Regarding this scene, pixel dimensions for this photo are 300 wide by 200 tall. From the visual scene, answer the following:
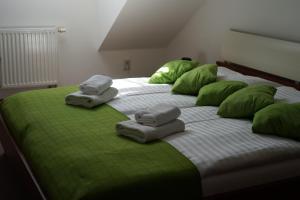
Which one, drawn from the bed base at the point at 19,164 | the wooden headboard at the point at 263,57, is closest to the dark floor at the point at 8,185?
the bed base at the point at 19,164

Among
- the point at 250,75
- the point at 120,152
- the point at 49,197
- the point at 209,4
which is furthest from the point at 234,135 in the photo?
the point at 209,4

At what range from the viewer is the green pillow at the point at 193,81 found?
3439 mm

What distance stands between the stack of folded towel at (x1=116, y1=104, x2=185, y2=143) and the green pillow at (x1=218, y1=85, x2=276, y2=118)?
0.43 meters

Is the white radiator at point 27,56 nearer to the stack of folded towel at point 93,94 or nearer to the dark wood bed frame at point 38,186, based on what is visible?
the dark wood bed frame at point 38,186

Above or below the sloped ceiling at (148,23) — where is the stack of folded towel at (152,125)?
below

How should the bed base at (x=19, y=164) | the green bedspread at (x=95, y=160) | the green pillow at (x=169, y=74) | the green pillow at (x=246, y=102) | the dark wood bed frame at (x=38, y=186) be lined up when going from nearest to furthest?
the green bedspread at (x=95, y=160)
the dark wood bed frame at (x=38, y=186)
the bed base at (x=19, y=164)
the green pillow at (x=246, y=102)
the green pillow at (x=169, y=74)

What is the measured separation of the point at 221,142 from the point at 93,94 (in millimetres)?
1092

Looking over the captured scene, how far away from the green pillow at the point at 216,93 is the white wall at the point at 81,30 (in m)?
1.45

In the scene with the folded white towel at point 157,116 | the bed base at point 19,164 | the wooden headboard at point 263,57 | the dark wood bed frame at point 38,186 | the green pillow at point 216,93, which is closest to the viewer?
the dark wood bed frame at point 38,186

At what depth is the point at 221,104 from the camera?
297 centimetres

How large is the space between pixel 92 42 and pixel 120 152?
272cm

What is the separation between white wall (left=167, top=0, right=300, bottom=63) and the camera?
3541 millimetres

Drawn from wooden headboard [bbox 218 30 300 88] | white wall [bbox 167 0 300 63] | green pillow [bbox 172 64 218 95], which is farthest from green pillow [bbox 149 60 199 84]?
white wall [bbox 167 0 300 63]

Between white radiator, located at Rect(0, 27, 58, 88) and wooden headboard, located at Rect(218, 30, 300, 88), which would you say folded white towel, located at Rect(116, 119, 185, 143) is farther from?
white radiator, located at Rect(0, 27, 58, 88)
